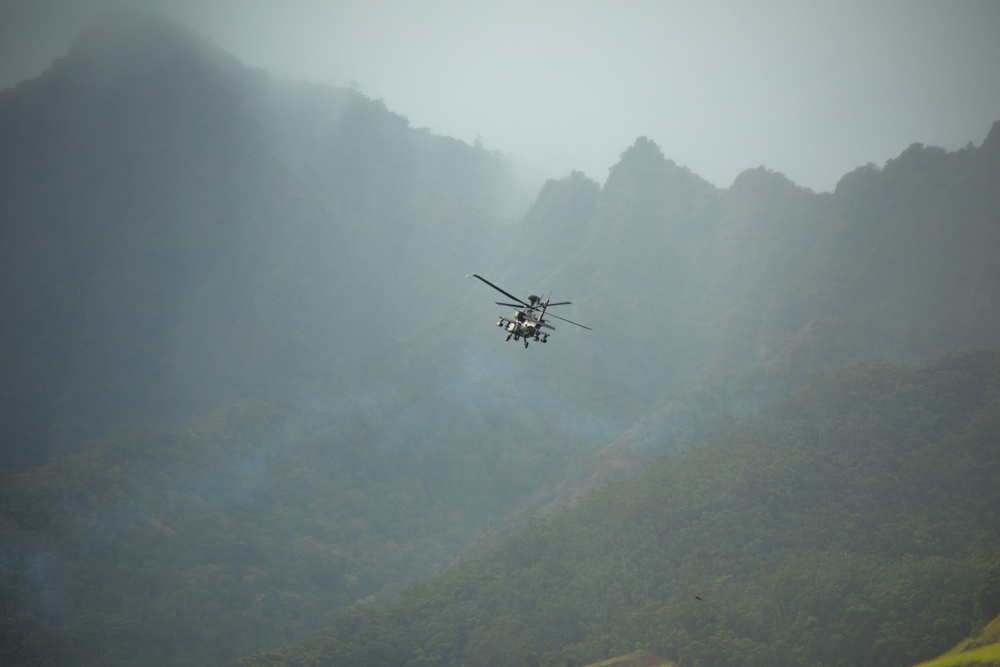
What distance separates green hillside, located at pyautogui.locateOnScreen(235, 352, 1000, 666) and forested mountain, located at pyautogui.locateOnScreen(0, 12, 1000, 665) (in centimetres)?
75

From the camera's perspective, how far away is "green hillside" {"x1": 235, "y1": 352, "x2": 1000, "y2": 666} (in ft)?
176

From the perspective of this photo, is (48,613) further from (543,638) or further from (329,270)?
(329,270)

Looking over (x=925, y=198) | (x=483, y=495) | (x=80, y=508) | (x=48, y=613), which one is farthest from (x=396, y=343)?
(x=925, y=198)

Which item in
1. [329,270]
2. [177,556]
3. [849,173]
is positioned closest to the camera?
[177,556]

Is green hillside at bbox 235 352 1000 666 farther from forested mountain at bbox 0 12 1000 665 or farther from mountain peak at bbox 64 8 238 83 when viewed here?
mountain peak at bbox 64 8 238 83

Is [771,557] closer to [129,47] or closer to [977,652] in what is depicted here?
[977,652]

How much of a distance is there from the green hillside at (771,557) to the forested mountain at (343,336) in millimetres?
746

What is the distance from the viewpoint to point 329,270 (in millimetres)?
144375

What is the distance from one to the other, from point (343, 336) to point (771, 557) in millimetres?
87526

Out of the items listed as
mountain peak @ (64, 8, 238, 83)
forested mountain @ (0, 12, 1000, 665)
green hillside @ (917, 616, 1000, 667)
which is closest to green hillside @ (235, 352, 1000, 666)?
forested mountain @ (0, 12, 1000, 665)

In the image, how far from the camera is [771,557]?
2512 inches

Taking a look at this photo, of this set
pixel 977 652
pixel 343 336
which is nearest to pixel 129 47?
pixel 343 336

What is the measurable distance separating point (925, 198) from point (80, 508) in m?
108

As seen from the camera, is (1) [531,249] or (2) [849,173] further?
(1) [531,249]
